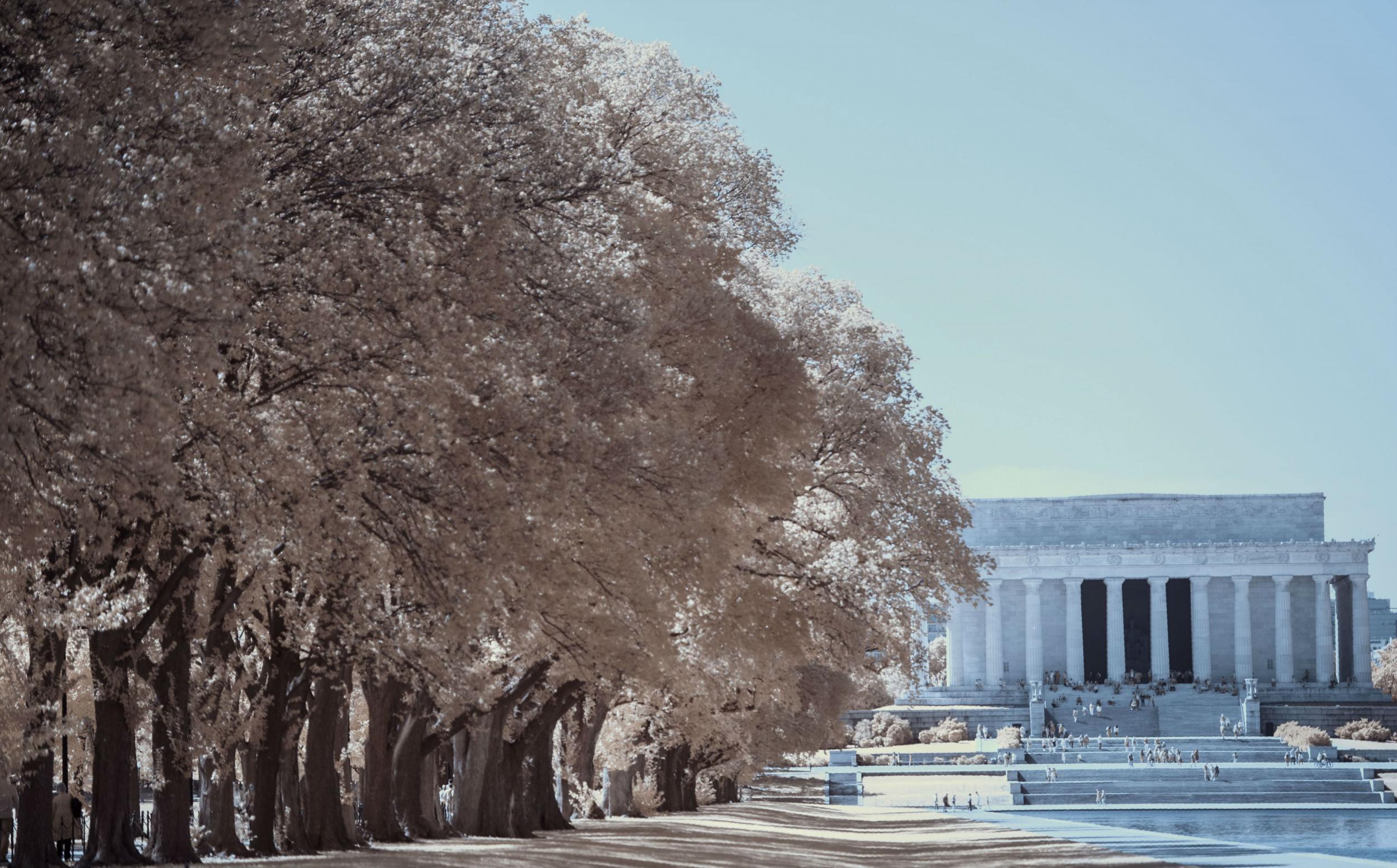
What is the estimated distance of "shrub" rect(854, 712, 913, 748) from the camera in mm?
101375

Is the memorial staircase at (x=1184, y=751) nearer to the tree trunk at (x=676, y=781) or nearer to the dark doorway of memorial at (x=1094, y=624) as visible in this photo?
the tree trunk at (x=676, y=781)

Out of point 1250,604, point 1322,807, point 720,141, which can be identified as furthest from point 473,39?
point 1250,604

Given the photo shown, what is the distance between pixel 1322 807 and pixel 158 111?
165ft

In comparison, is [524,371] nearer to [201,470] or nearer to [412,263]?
[412,263]

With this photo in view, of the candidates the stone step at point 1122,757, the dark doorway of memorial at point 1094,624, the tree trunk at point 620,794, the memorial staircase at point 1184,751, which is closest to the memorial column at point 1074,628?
the dark doorway of memorial at point 1094,624

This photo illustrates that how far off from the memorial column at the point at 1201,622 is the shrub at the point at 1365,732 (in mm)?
29611

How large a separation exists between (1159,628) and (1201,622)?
3140 millimetres

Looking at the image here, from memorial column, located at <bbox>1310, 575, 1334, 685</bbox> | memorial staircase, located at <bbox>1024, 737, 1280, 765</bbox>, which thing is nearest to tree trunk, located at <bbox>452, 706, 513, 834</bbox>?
memorial staircase, located at <bbox>1024, 737, 1280, 765</bbox>

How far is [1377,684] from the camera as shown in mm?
121375

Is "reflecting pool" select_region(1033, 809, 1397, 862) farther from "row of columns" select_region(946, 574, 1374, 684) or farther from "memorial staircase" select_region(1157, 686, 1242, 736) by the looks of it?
"row of columns" select_region(946, 574, 1374, 684)

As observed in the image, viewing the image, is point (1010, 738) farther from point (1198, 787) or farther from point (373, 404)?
point (373, 404)

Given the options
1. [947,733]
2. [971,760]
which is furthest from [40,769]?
[947,733]

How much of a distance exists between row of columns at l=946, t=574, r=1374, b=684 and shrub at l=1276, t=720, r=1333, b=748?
103 feet

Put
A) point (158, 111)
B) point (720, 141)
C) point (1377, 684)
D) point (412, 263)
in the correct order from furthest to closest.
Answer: point (1377, 684) → point (720, 141) → point (412, 263) → point (158, 111)
